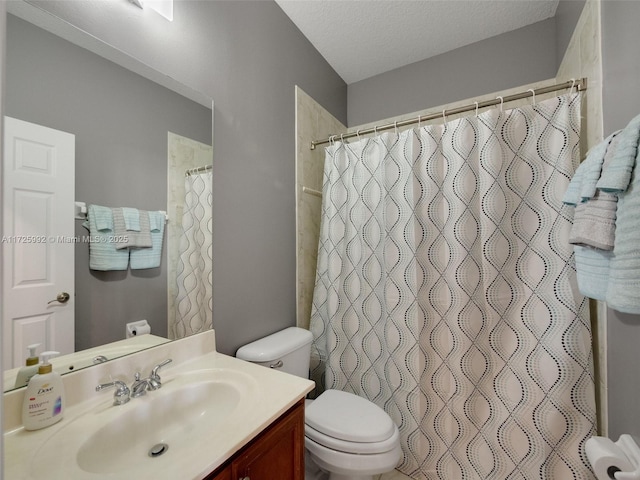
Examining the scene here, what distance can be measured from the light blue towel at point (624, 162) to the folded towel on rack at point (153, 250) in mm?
1397

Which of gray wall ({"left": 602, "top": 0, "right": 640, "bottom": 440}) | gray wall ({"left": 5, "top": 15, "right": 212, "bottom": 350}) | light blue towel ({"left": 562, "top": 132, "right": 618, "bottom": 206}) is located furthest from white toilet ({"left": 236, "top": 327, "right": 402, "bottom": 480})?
light blue towel ({"left": 562, "top": 132, "right": 618, "bottom": 206})

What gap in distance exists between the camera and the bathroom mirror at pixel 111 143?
78 centimetres

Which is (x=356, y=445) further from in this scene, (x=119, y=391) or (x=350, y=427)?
(x=119, y=391)

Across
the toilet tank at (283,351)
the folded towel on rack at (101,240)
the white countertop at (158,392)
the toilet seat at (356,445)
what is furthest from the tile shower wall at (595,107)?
the folded towel on rack at (101,240)

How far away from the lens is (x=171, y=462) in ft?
2.03

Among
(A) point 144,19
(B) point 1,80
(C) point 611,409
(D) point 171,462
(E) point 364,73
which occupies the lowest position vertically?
(C) point 611,409

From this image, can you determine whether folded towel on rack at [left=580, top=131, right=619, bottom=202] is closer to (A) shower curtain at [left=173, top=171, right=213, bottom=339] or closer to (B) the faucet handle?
(A) shower curtain at [left=173, top=171, right=213, bottom=339]

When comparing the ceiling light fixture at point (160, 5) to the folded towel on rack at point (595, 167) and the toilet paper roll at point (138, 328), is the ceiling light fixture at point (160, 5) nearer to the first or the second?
the toilet paper roll at point (138, 328)

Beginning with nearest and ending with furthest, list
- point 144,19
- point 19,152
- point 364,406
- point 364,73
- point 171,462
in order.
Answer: point 171,462, point 19,152, point 144,19, point 364,406, point 364,73

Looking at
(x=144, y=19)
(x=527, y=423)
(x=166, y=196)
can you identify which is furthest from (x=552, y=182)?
(x=144, y=19)

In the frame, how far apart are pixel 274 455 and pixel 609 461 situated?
38.5 inches

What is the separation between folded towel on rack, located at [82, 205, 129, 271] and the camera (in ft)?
2.84

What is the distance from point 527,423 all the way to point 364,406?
695 mm

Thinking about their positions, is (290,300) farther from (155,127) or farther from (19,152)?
(19,152)
